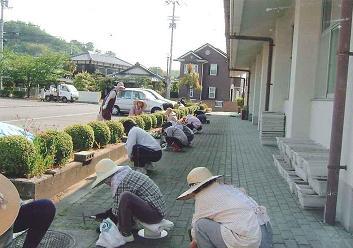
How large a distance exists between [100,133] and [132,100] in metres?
17.4

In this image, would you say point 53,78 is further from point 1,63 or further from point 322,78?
point 322,78

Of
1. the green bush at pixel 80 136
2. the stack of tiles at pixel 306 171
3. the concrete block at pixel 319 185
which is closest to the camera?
the concrete block at pixel 319 185

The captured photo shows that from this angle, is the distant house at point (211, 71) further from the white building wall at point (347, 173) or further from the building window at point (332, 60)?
the white building wall at point (347, 173)

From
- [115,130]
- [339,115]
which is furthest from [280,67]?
[339,115]

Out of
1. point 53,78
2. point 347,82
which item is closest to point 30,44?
point 53,78

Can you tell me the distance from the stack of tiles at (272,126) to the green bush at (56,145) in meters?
7.41

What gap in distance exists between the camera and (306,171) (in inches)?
247

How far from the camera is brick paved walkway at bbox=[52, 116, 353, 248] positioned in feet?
16.1

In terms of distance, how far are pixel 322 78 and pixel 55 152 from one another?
547 cm

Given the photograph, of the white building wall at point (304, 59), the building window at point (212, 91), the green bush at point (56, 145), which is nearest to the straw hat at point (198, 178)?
the green bush at point (56, 145)

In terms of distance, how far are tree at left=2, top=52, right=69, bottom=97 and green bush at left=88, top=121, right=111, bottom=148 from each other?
1603 inches

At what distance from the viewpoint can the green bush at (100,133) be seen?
9.45 metres

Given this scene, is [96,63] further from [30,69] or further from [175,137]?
[175,137]

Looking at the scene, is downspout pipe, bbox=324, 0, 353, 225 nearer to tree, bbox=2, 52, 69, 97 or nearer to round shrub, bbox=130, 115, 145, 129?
round shrub, bbox=130, 115, 145, 129
